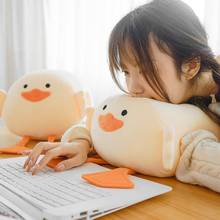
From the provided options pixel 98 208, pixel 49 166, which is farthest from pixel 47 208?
pixel 49 166

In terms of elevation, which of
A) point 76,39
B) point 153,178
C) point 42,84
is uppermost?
point 76,39

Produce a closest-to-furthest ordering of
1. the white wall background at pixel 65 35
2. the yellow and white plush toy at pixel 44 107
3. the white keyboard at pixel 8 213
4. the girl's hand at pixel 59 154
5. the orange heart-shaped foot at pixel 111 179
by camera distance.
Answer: the white keyboard at pixel 8 213 → the orange heart-shaped foot at pixel 111 179 → the girl's hand at pixel 59 154 → the yellow and white plush toy at pixel 44 107 → the white wall background at pixel 65 35

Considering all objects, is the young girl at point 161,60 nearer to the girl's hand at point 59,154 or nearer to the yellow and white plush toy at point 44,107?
the girl's hand at point 59,154

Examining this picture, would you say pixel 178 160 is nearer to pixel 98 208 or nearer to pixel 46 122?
pixel 98 208

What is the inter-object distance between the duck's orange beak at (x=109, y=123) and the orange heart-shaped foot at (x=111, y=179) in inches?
3.4

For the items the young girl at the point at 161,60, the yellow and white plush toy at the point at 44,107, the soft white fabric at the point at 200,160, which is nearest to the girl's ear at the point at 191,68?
the young girl at the point at 161,60

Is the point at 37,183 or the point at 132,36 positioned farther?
the point at 132,36

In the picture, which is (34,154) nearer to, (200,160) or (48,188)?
(48,188)

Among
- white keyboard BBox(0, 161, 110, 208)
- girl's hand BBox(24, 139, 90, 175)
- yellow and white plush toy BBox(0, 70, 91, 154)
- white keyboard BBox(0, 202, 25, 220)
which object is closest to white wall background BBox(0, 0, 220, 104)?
yellow and white plush toy BBox(0, 70, 91, 154)

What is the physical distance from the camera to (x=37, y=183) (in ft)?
1.83

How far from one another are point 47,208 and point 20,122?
0.58m

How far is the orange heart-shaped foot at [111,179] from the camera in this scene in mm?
546

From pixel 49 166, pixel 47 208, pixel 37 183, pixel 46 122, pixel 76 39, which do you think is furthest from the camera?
pixel 76 39

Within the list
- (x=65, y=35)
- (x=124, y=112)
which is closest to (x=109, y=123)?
(x=124, y=112)
